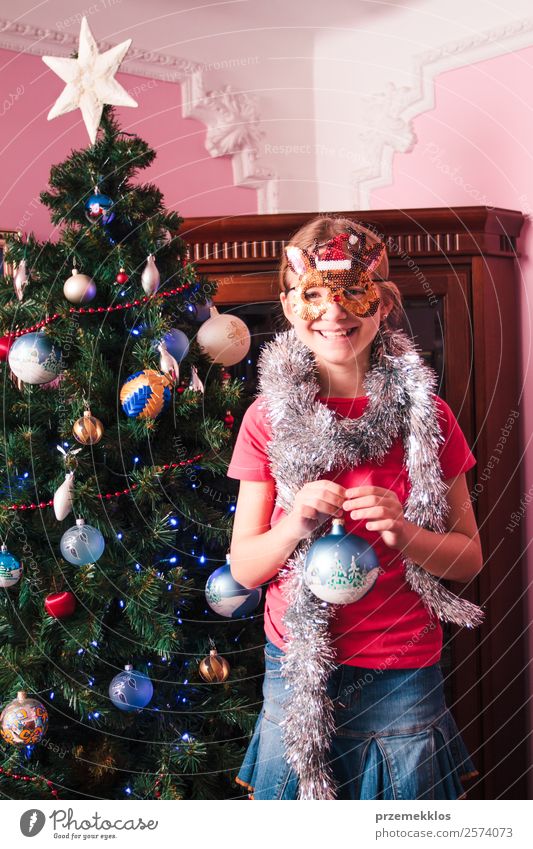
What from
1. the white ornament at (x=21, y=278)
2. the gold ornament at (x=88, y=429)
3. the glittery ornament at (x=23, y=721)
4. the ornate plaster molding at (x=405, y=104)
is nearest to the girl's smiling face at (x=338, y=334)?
the gold ornament at (x=88, y=429)

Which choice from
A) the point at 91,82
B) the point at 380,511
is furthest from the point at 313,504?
the point at 91,82

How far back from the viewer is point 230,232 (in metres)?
1.73

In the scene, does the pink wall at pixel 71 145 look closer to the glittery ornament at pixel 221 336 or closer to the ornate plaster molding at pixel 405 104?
the ornate plaster molding at pixel 405 104

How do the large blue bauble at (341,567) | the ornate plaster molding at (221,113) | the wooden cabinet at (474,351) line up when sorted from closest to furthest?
the large blue bauble at (341,567) → the wooden cabinet at (474,351) → the ornate plaster molding at (221,113)

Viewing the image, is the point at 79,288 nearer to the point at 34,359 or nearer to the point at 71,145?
the point at 34,359

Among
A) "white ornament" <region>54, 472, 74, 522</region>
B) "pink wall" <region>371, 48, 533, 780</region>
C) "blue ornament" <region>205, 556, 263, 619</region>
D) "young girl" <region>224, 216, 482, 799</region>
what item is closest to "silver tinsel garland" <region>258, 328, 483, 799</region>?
"young girl" <region>224, 216, 482, 799</region>

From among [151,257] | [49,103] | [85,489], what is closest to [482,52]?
[49,103]

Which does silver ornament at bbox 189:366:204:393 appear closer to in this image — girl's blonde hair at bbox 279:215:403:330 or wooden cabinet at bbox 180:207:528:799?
girl's blonde hair at bbox 279:215:403:330

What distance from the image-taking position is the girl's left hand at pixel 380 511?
91 cm

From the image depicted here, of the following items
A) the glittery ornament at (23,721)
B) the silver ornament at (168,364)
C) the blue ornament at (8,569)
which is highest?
the silver ornament at (168,364)

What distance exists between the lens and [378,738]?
99 cm

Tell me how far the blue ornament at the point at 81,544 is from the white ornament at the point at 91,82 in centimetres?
56

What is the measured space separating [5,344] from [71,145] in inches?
31.2
